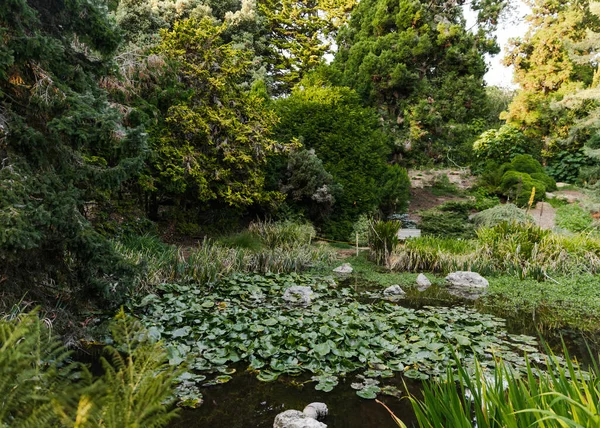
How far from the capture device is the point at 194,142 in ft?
27.0

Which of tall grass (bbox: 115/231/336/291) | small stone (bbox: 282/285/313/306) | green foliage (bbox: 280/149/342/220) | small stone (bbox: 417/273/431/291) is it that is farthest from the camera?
green foliage (bbox: 280/149/342/220)

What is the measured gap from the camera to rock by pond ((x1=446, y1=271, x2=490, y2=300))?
6302 millimetres

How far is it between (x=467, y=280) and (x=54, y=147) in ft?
20.7

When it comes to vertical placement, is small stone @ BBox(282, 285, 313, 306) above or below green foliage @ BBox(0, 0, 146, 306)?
below

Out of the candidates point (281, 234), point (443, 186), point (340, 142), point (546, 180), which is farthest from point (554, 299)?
point (443, 186)

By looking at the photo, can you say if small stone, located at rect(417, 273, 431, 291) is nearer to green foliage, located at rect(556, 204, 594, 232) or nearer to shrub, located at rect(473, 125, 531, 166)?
green foliage, located at rect(556, 204, 594, 232)

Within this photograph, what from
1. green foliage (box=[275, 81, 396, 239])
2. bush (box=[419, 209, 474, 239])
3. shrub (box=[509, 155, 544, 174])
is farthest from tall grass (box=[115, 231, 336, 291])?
shrub (box=[509, 155, 544, 174])

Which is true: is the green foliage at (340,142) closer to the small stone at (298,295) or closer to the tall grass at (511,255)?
the tall grass at (511,255)

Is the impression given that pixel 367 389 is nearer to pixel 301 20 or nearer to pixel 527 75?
pixel 527 75

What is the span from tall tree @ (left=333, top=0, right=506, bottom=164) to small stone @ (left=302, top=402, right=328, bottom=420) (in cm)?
1403

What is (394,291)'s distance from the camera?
605 centimetres

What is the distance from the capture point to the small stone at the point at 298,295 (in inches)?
208

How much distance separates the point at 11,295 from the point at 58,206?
2.66ft

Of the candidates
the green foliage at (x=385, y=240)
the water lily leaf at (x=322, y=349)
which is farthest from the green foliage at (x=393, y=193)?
the water lily leaf at (x=322, y=349)
